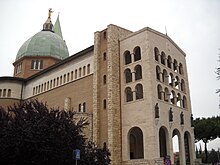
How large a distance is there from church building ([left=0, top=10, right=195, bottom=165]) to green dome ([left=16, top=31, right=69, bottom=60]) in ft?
48.4

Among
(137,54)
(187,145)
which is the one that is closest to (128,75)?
(137,54)

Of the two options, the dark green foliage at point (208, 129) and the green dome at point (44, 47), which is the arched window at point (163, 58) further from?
the green dome at point (44, 47)

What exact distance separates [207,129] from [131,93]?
2201 cm

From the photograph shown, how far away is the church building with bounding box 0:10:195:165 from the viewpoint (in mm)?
29172

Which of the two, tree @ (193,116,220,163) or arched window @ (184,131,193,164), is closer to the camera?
arched window @ (184,131,193,164)

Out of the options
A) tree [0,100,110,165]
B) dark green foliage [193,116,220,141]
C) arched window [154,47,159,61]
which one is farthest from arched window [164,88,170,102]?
dark green foliage [193,116,220,141]

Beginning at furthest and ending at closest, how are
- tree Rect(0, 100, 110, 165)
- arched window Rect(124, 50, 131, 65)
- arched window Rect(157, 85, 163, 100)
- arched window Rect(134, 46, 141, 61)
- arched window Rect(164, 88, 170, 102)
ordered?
arched window Rect(124, 50, 131, 65), arched window Rect(134, 46, 141, 61), arched window Rect(164, 88, 170, 102), arched window Rect(157, 85, 163, 100), tree Rect(0, 100, 110, 165)

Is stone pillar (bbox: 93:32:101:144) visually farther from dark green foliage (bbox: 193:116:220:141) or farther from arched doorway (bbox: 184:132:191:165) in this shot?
dark green foliage (bbox: 193:116:220:141)

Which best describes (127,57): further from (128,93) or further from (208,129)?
(208,129)

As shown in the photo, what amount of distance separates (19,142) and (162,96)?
56.6 feet

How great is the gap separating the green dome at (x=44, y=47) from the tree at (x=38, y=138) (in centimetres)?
3496

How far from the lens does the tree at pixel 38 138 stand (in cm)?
1797

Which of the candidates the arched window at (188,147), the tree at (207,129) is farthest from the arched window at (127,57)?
the tree at (207,129)

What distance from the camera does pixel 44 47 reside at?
5450 centimetres
